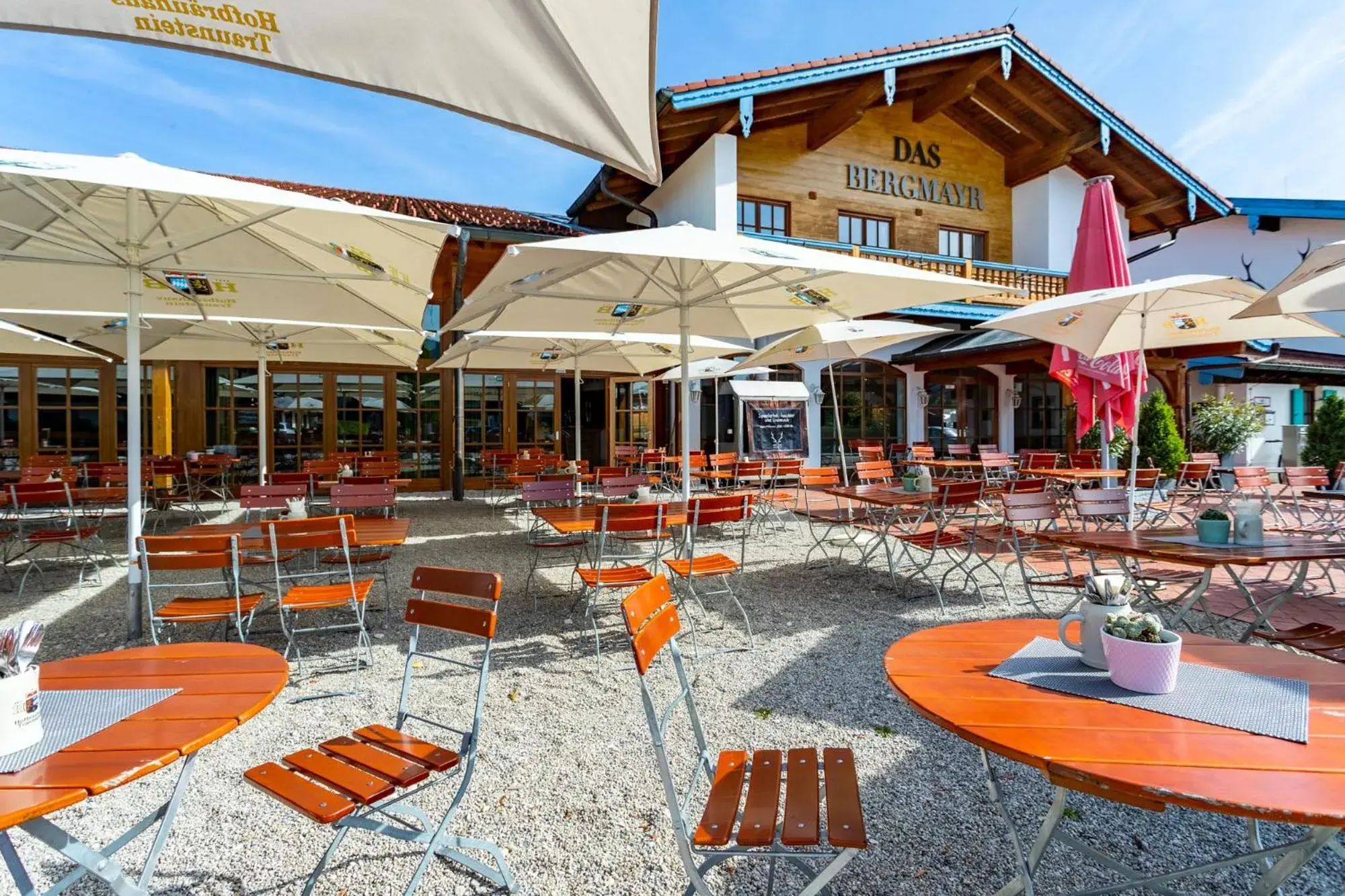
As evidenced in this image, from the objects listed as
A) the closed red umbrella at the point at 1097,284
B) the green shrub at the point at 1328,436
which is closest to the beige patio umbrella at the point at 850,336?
the closed red umbrella at the point at 1097,284

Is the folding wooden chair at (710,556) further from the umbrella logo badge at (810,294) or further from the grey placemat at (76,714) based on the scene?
the grey placemat at (76,714)

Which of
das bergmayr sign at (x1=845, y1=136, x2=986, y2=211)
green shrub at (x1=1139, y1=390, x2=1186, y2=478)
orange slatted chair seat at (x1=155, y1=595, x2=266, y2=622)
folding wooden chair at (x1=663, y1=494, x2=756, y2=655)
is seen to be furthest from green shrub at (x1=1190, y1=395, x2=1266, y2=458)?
orange slatted chair seat at (x1=155, y1=595, x2=266, y2=622)

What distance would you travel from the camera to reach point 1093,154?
591 inches

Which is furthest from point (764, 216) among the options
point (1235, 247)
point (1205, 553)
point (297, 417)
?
point (1235, 247)

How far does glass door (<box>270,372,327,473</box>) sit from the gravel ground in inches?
344

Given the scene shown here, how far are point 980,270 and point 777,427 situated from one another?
5245mm

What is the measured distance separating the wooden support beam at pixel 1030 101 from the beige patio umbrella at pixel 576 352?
9243 millimetres

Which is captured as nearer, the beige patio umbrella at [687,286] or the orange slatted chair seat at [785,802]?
the orange slatted chair seat at [785,802]

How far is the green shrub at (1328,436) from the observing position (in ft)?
42.5

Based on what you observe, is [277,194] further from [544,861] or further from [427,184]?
[427,184]

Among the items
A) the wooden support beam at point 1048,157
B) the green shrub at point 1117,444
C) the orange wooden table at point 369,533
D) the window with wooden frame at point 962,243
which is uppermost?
the wooden support beam at point 1048,157

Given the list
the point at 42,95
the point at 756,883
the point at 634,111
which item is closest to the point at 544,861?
the point at 756,883

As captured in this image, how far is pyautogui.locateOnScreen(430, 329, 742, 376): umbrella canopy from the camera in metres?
8.48

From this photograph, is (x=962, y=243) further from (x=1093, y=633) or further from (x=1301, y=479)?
(x=1093, y=633)
